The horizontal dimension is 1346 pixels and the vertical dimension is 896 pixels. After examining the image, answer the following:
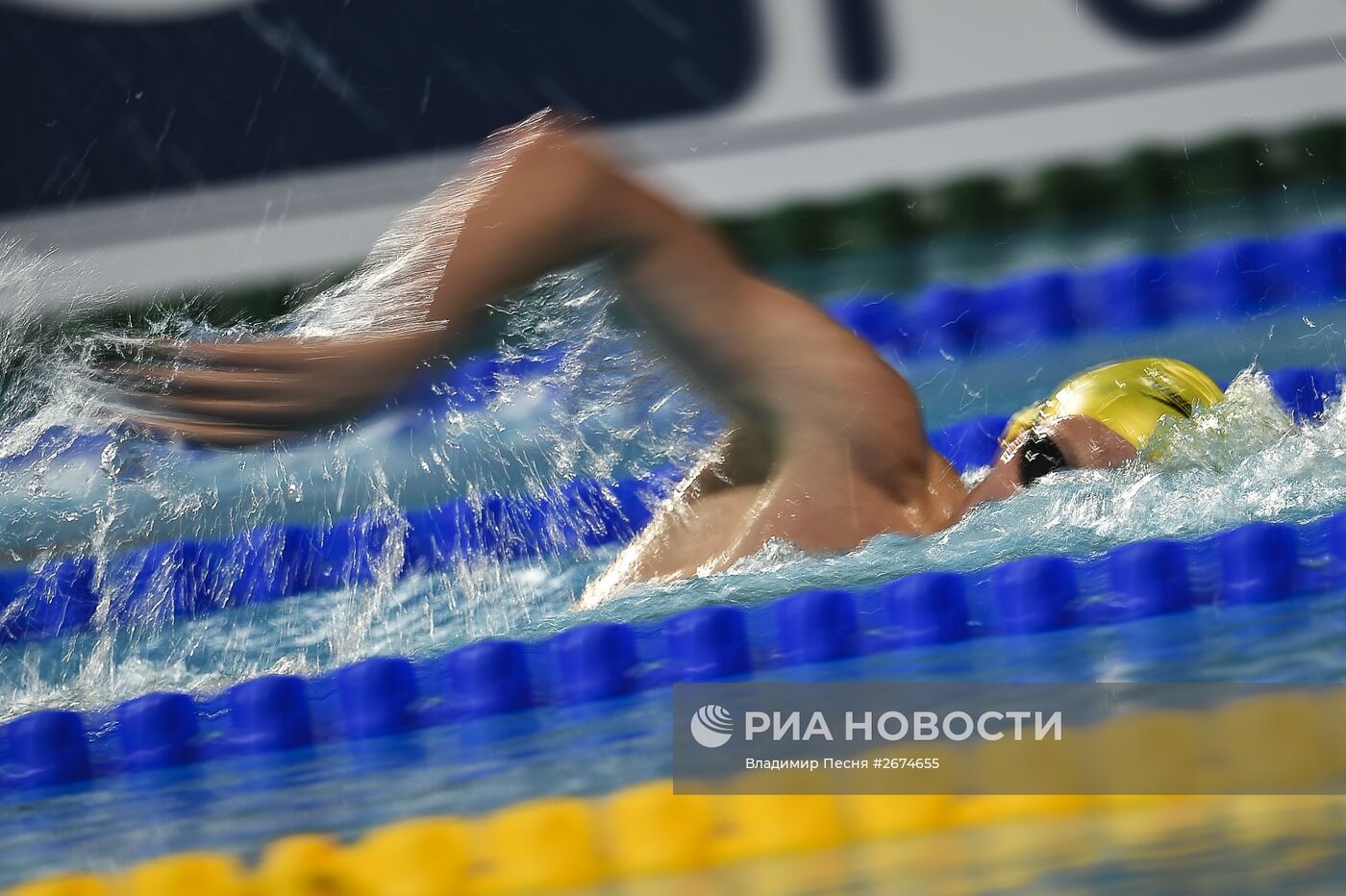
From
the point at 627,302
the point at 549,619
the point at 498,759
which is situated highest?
the point at 627,302

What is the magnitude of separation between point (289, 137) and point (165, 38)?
56 centimetres

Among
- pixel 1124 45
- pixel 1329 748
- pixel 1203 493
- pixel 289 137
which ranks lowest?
pixel 1329 748

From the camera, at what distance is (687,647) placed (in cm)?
182

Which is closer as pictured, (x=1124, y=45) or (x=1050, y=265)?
(x=1050, y=265)

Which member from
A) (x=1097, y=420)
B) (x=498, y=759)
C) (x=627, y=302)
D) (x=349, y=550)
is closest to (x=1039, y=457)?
(x=1097, y=420)

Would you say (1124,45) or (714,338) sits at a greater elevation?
(1124,45)

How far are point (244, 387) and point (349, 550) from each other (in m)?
1.36

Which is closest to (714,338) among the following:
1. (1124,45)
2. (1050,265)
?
(1050,265)

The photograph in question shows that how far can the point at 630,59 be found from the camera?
539cm

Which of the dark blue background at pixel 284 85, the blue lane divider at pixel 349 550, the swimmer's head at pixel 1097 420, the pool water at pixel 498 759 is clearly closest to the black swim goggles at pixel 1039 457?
the swimmer's head at pixel 1097 420

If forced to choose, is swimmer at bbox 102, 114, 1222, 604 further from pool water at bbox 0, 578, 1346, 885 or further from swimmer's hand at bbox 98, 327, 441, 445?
pool water at bbox 0, 578, 1346, 885

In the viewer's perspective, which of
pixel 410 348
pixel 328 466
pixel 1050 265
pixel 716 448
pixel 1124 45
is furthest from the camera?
pixel 1124 45

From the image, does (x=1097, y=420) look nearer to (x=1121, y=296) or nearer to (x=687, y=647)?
(x=687, y=647)

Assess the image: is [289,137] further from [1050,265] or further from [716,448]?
[716,448]
